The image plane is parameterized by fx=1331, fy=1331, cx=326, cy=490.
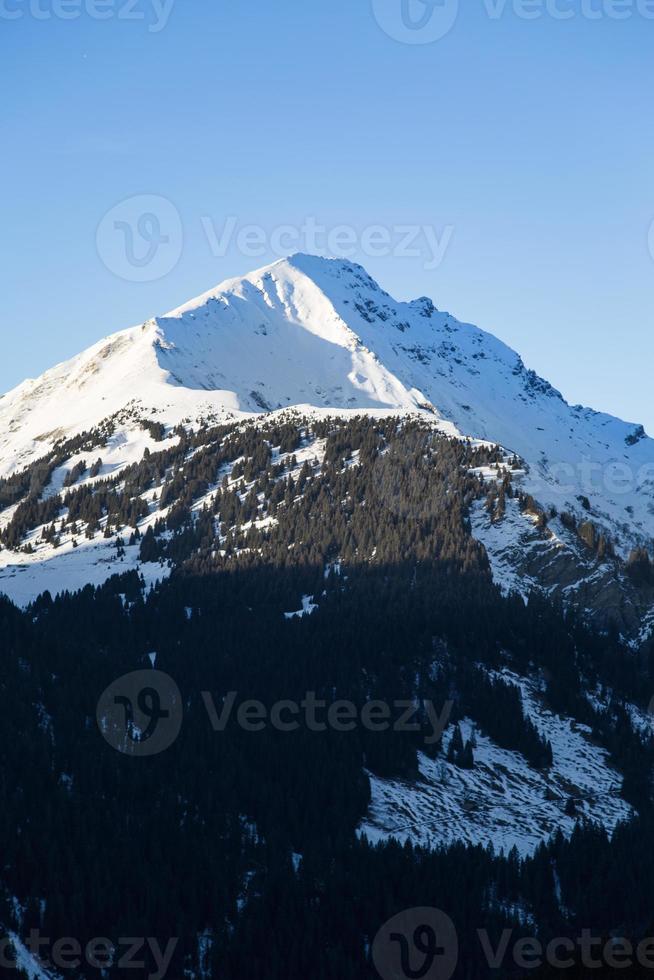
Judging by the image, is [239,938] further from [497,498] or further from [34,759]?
[497,498]

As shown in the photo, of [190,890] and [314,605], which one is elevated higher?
[314,605]

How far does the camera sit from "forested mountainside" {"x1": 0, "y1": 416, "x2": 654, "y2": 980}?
389ft

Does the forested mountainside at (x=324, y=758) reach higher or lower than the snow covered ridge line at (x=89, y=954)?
higher

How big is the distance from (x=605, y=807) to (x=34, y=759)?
203 feet

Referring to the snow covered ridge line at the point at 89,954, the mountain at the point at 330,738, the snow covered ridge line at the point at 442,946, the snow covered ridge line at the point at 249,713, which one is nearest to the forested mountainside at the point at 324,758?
the mountain at the point at 330,738

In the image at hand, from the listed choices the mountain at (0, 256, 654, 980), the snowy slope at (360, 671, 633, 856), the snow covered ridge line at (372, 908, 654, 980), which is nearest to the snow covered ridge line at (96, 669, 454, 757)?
the mountain at (0, 256, 654, 980)

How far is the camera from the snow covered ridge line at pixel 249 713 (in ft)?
475

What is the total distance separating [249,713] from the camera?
148625mm

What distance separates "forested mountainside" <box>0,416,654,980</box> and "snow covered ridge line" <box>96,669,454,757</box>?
1.32ft

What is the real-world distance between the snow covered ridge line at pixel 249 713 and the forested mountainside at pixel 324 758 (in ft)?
1.32

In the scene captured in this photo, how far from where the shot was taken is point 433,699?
15488cm

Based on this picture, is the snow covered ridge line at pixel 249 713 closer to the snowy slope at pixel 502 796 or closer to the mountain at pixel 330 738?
the mountain at pixel 330 738

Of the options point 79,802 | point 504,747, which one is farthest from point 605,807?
point 79,802

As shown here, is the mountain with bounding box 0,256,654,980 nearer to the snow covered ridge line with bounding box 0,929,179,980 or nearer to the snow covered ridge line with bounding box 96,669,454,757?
the snow covered ridge line with bounding box 96,669,454,757
